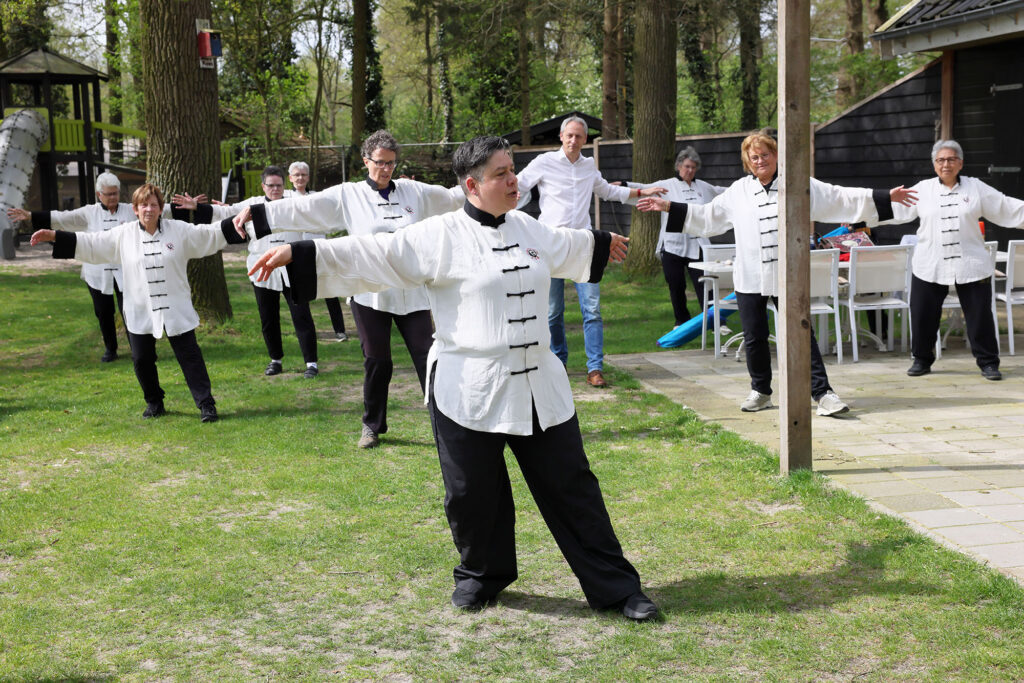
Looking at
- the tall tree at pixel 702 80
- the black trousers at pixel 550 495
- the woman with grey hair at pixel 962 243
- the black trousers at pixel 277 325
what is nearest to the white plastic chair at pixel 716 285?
the woman with grey hair at pixel 962 243

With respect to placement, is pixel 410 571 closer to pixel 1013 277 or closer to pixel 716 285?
pixel 716 285

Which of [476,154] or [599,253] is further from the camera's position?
[599,253]

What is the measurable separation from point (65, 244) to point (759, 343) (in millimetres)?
4892

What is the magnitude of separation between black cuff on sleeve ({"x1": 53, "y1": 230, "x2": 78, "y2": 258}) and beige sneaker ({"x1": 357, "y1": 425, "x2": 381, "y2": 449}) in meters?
2.46

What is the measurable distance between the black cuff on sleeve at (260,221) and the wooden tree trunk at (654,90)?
1084 cm

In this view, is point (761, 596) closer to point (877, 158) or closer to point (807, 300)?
point (807, 300)

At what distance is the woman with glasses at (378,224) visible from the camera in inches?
269

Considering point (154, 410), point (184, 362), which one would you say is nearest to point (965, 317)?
point (184, 362)

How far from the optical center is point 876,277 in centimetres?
965

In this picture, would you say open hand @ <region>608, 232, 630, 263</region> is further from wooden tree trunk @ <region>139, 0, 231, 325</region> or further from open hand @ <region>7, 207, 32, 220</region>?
wooden tree trunk @ <region>139, 0, 231, 325</region>

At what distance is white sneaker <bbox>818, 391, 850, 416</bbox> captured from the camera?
731 cm

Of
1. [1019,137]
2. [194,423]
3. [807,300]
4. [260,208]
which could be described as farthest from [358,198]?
[1019,137]

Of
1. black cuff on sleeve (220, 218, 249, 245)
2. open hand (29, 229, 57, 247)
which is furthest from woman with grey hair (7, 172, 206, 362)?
black cuff on sleeve (220, 218, 249, 245)

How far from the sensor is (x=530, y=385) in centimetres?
410
